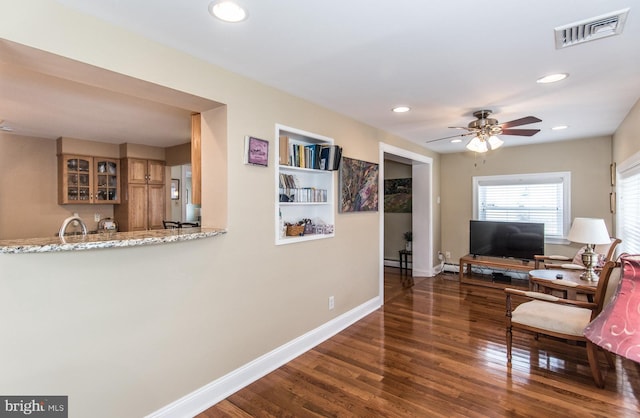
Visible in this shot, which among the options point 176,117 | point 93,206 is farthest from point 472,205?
point 93,206

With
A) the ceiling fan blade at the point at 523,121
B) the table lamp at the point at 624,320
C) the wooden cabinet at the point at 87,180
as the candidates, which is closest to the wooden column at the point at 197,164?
the table lamp at the point at 624,320

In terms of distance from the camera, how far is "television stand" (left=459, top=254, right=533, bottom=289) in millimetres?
5035

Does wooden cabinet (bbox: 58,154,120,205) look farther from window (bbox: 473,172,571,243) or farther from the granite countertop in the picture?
window (bbox: 473,172,571,243)

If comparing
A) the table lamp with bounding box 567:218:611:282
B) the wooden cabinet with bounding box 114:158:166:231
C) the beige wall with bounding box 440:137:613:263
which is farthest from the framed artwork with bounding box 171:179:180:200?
the table lamp with bounding box 567:218:611:282

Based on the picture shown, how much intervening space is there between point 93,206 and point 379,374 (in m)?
4.98

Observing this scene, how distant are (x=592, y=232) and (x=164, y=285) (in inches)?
148

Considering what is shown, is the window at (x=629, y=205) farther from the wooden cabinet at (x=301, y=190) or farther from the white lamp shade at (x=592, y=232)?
the wooden cabinet at (x=301, y=190)

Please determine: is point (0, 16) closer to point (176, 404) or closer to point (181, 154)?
point (176, 404)

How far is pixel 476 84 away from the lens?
2.61 m

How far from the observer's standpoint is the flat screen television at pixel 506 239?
5.02 meters

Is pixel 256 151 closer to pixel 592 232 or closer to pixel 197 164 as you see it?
pixel 197 164

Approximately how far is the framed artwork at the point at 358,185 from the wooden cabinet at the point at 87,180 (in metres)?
3.85

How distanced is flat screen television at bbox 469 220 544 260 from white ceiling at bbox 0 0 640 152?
7.53ft

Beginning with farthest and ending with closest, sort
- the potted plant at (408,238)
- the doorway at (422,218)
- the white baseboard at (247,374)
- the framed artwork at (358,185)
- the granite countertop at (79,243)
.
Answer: the potted plant at (408,238) → the doorway at (422,218) → the framed artwork at (358,185) → the white baseboard at (247,374) → the granite countertop at (79,243)
